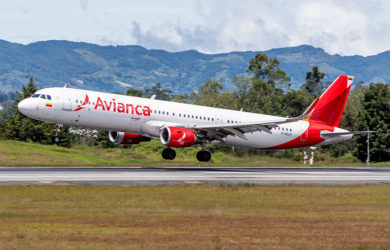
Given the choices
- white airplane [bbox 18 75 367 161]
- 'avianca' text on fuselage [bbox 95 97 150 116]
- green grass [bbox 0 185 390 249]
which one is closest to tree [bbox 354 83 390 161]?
white airplane [bbox 18 75 367 161]

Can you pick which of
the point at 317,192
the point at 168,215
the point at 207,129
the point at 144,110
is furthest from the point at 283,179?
the point at 168,215

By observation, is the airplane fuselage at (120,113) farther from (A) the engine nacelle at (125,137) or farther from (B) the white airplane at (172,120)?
(A) the engine nacelle at (125,137)

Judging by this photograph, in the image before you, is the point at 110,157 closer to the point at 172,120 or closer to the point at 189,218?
the point at 172,120

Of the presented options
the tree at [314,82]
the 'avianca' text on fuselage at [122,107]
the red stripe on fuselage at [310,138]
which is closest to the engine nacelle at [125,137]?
the 'avianca' text on fuselage at [122,107]

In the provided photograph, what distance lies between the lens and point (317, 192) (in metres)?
27.6

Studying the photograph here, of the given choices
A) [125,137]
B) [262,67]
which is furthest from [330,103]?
[262,67]

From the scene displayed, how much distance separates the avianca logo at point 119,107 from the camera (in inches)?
1619

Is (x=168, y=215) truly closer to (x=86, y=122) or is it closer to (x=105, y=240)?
(x=105, y=240)

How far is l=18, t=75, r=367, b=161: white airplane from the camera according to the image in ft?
133

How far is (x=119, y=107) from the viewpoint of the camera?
137ft

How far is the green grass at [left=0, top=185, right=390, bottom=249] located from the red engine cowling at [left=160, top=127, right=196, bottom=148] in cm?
1343

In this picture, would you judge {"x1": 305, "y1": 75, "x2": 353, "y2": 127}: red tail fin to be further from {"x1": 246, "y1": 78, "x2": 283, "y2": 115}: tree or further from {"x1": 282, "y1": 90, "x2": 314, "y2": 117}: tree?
{"x1": 282, "y1": 90, "x2": 314, "y2": 117}: tree

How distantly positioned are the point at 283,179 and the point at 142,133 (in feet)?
42.5

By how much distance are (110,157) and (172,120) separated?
16.9 meters
